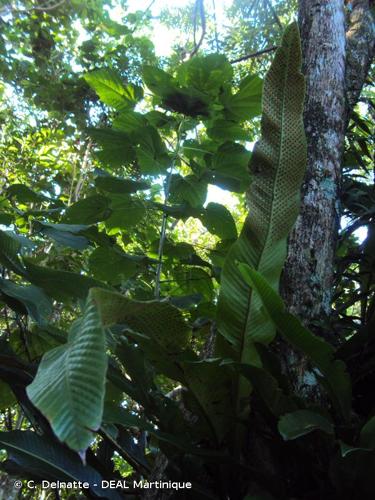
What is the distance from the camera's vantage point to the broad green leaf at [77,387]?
46 centimetres

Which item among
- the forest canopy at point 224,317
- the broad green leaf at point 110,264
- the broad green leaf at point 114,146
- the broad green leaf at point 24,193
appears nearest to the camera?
the forest canopy at point 224,317

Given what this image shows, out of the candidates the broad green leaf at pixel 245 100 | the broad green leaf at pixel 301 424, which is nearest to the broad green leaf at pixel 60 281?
the broad green leaf at pixel 301 424

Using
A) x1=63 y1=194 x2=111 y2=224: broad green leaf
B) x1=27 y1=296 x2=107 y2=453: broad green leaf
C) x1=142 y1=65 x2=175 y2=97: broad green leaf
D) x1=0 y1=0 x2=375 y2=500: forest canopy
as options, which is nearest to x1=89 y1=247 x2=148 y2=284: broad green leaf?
x1=0 y1=0 x2=375 y2=500: forest canopy

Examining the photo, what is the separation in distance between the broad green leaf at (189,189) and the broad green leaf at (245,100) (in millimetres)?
272

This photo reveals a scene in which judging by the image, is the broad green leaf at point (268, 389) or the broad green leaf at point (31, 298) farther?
the broad green leaf at point (31, 298)

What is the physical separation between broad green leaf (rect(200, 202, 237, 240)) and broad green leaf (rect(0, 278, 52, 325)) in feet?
2.54

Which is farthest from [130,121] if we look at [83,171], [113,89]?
[83,171]

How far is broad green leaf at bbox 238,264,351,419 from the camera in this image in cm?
74

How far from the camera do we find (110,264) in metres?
1.51

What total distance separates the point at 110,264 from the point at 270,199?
2.43 ft

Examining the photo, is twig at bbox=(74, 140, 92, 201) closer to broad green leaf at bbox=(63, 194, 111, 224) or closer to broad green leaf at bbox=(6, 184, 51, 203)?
broad green leaf at bbox=(63, 194, 111, 224)

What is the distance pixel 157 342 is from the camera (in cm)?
79

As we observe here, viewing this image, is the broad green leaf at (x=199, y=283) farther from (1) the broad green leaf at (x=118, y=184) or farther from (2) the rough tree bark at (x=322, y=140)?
(2) the rough tree bark at (x=322, y=140)

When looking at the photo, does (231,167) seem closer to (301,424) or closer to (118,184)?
(118,184)
